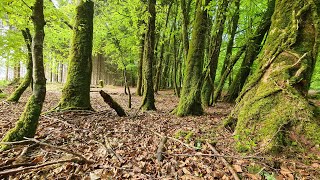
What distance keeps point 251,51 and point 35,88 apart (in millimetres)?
8486

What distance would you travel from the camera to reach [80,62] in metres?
5.54

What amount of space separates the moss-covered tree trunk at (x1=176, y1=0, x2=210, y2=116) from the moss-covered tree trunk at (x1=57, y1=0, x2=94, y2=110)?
288cm

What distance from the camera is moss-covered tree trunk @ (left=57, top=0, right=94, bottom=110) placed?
5410mm

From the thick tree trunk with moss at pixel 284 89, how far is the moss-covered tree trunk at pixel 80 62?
413 cm

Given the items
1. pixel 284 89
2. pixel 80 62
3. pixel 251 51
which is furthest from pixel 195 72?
pixel 251 51

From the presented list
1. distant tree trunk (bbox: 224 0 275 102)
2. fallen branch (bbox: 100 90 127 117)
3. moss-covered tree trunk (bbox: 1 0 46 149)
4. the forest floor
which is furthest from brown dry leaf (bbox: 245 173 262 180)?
distant tree trunk (bbox: 224 0 275 102)

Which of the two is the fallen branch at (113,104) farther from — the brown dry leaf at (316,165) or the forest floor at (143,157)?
the brown dry leaf at (316,165)

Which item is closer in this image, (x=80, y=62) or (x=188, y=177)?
(x=188, y=177)

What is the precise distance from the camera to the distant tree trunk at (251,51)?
25.3ft

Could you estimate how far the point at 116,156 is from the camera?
2770 mm

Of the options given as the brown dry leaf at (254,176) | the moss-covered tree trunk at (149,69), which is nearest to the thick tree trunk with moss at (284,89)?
the brown dry leaf at (254,176)

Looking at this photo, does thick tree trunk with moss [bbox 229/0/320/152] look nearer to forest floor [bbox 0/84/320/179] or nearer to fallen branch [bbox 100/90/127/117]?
forest floor [bbox 0/84/320/179]

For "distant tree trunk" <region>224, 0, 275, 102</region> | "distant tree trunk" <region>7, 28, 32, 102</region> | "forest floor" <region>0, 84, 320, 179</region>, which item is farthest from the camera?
"distant tree trunk" <region>224, 0, 275, 102</region>

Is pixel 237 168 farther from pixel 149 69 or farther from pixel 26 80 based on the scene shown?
pixel 26 80
